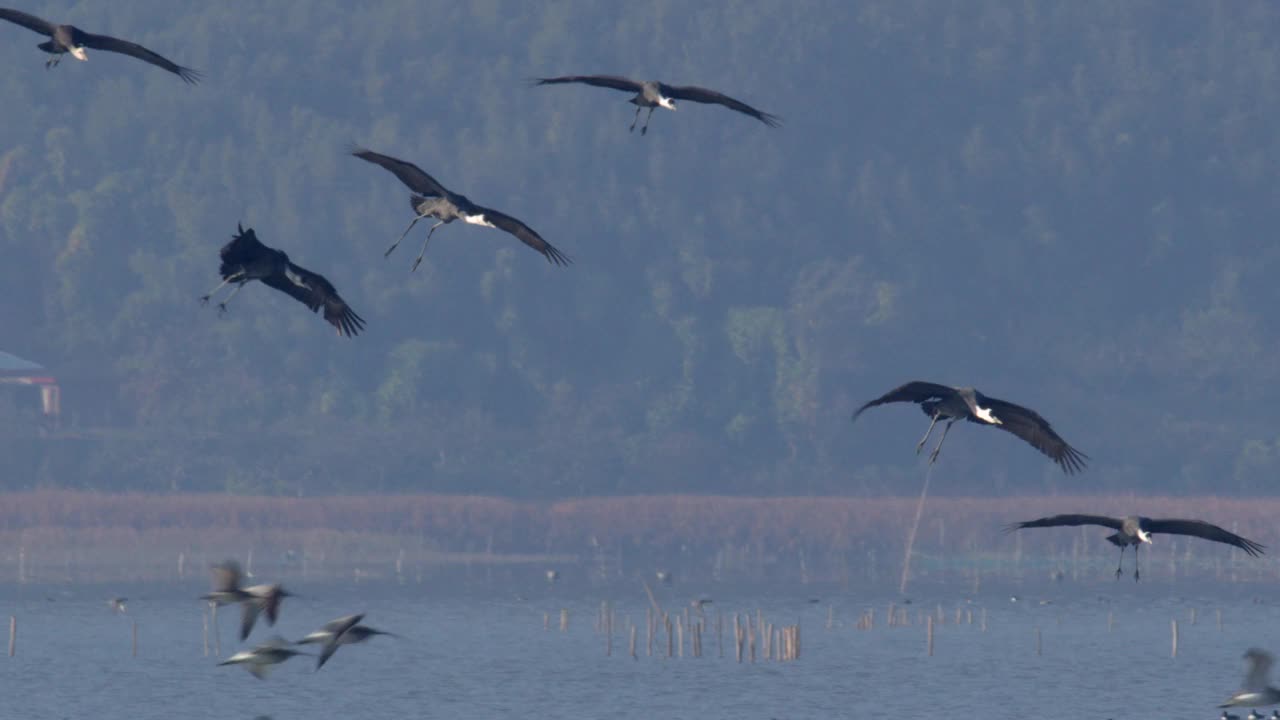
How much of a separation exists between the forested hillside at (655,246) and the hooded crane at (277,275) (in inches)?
3702

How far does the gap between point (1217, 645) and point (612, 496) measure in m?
58.9

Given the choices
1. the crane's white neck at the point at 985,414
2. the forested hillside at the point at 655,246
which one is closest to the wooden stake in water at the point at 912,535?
the forested hillside at the point at 655,246

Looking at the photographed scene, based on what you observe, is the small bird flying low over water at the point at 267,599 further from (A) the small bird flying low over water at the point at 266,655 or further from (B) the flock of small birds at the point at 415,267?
(A) the small bird flying low over water at the point at 266,655

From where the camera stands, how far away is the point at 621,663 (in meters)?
66.1

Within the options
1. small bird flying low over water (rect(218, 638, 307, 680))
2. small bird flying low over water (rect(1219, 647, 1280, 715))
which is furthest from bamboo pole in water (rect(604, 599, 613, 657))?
small bird flying low over water (rect(218, 638, 307, 680))

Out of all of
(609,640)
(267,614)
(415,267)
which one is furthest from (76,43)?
(609,640)

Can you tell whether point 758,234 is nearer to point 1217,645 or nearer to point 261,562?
point 261,562

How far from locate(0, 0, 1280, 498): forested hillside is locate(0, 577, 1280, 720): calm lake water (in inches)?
1531

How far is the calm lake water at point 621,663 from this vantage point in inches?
2265

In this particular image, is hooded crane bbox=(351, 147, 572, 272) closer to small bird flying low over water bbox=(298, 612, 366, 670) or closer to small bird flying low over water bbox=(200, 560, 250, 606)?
small bird flying low over water bbox=(200, 560, 250, 606)

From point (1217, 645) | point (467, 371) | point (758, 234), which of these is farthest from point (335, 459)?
point (1217, 645)

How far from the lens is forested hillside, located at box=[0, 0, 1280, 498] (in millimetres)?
131875

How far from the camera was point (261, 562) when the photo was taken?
10775cm

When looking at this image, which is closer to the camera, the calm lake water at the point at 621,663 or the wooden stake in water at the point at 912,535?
the calm lake water at the point at 621,663
